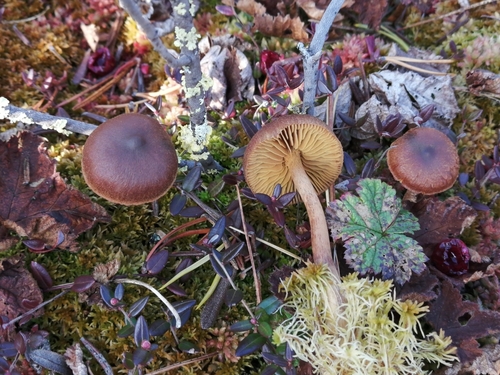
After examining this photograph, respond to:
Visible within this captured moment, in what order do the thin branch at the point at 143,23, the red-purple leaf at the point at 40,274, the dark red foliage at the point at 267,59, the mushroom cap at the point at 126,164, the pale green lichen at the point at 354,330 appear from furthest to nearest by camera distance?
the dark red foliage at the point at 267,59
the red-purple leaf at the point at 40,274
the mushroom cap at the point at 126,164
the pale green lichen at the point at 354,330
the thin branch at the point at 143,23

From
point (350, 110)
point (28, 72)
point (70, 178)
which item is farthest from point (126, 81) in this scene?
point (350, 110)

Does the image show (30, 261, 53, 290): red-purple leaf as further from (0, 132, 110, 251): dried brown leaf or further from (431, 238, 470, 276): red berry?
(431, 238, 470, 276): red berry

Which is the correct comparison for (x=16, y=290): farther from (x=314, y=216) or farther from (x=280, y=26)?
(x=280, y=26)

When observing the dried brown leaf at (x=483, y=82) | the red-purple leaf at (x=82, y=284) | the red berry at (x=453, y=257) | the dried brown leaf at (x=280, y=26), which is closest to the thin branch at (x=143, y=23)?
the red-purple leaf at (x=82, y=284)

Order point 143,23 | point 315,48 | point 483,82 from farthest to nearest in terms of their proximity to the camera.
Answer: point 483,82 < point 315,48 < point 143,23

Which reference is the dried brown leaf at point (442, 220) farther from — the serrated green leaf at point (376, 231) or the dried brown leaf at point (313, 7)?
the dried brown leaf at point (313, 7)

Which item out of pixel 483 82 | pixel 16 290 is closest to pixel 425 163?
pixel 483 82

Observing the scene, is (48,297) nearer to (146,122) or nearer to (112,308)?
(112,308)
